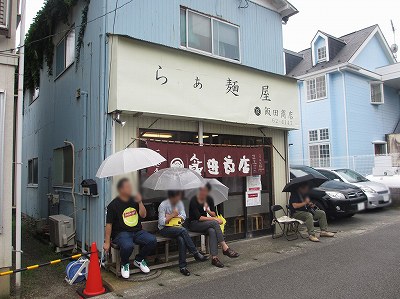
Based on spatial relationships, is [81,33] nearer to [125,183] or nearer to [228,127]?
[228,127]

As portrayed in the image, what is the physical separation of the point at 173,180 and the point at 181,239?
1.12m

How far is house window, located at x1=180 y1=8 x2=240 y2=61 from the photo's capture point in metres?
7.99

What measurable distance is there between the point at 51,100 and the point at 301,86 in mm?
14122

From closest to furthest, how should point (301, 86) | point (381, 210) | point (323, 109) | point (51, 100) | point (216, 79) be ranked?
1. point (216, 79)
2. point (51, 100)
3. point (381, 210)
4. point (323, 109)
5. point (301, 86)

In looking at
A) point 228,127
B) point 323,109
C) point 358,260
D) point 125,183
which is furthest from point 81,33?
point 323,109

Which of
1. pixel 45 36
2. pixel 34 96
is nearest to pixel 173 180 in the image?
pixel 45 36

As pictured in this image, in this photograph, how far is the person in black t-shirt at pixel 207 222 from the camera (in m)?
6.27

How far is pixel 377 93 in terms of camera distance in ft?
63.4

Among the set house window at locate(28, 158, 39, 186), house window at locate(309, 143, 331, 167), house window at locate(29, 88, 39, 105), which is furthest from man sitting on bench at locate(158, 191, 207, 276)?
house window at locate(309, 143, 331, 167)

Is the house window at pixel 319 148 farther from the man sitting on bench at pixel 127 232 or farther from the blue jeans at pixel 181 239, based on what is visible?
the man sitting on bench at pixel 127 232

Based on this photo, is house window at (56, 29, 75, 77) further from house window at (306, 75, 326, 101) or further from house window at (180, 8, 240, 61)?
house window at (306, 75, 326, 101)

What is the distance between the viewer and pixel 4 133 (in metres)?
5.03

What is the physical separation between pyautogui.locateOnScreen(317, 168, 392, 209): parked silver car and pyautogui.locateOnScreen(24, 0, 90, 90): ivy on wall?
9.09 meters

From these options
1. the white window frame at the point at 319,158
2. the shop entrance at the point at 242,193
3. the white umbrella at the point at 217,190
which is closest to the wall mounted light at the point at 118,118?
the shop entrance at the point at 242,193
